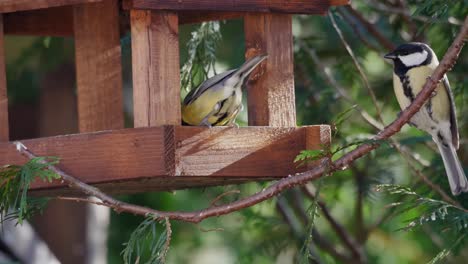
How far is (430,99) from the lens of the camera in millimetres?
5551

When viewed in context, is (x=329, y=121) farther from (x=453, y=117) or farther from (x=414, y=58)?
(x=414, y=58)

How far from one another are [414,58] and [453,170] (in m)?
0.56

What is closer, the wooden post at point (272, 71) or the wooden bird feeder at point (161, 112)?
the wooden bird feeder at point (161, 112)

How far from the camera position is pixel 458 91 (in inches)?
252

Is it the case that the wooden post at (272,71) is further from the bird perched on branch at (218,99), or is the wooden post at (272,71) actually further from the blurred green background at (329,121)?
the blurred green background at (329,121)

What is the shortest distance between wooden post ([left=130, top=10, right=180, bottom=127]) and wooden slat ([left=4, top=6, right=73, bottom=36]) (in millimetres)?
874

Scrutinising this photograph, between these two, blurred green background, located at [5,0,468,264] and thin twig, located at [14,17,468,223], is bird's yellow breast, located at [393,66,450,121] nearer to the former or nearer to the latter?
blurred green background, located at [5,0,468,264]

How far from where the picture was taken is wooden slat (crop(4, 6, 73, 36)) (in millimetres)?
5590

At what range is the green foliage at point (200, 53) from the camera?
19.5ft

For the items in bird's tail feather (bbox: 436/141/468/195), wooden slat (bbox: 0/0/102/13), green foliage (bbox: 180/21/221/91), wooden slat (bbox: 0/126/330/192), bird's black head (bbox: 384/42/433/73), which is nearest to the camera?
wooden slat (bbox: 0/126/330/192)

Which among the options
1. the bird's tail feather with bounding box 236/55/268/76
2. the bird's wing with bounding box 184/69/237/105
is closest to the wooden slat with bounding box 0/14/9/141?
the bird's wing with bounding box 184/69/237/105

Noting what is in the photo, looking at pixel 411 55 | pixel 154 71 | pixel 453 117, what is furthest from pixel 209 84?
pixel 453 117

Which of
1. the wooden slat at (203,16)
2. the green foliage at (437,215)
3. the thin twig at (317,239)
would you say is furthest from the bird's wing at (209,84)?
the thin twig at (317,239)

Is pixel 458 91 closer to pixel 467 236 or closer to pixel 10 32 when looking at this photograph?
pixel 467 236
